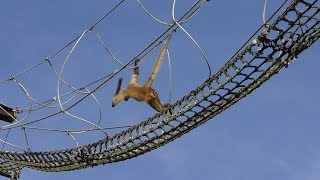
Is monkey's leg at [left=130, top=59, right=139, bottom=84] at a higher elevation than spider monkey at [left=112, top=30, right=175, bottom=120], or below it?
higher

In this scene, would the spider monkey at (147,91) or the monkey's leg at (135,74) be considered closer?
the spider monkey at (147,91)

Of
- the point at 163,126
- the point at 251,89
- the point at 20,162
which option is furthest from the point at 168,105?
the point at 20,162

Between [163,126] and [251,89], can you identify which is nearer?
[251,89]

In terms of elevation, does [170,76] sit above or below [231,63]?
above

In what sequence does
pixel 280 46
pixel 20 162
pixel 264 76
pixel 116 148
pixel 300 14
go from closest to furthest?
pixel 300 14
pixel 280 46
pixel 264 76
pixel 116 148
pixel 20 162

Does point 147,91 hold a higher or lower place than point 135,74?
lower

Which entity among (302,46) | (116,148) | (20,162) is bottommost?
(302,46)

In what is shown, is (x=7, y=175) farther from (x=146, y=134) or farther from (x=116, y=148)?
(x=146, y=134)

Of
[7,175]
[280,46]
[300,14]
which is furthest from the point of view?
[7,175]

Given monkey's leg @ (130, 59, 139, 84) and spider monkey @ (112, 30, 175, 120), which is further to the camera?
monkey's leg @ (130, 59, 139, 84)

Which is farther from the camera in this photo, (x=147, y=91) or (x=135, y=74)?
(x=135, y=74)

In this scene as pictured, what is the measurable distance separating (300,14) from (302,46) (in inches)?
14.4

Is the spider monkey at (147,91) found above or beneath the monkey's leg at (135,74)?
beneath

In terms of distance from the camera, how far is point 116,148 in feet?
21.2
